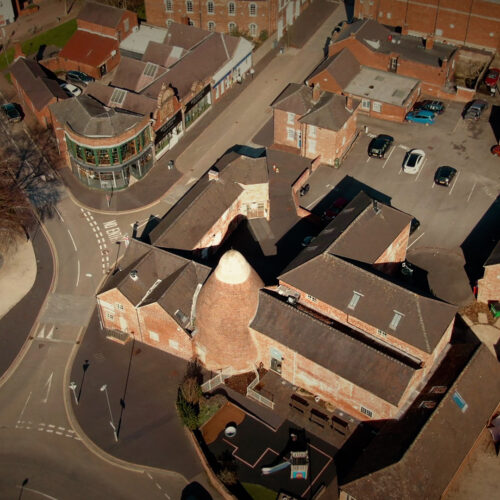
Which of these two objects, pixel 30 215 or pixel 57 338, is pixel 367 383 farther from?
pixel 30 215

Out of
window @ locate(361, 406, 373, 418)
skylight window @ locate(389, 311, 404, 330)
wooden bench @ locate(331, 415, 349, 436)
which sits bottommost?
wooden bench @ locate(331, 415, 349, 436)

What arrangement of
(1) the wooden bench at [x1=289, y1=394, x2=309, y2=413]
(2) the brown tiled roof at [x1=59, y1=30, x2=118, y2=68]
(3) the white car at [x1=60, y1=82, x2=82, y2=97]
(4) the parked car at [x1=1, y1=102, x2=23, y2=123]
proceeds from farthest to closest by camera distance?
1. (2) the brown tiled roof at [x1=59, y1=30, x2=118, y2=68]
2. (3) the white car at [x1=60, y1=82, x2=82, y2=97]
3. (4) the parked car at [x1=1, y1=102, x2=23, y2=123]
4. (1) the wooden bench at [x1=289, y1=394, x2=309, y2=413]

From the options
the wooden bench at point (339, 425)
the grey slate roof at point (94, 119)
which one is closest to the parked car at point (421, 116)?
the grey slate roof at point (94, 119)

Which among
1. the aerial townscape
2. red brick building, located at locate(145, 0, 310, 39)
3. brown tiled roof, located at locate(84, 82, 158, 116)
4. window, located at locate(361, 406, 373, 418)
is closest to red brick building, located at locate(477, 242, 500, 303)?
the aerial townscape

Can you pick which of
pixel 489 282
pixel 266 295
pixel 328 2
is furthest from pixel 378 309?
pixel 328 2

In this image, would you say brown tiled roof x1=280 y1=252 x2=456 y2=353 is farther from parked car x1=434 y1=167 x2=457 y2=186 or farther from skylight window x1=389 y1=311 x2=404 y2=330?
parked car x1=434 y1=167 x2=457 y2=186

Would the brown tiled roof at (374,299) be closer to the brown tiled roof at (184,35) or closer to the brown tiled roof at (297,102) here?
the brown tiled roof at (297,102)
